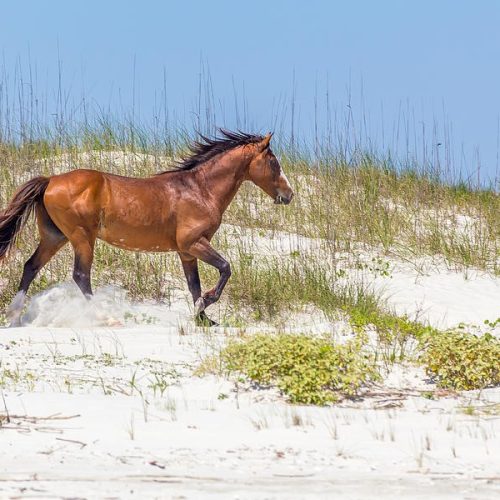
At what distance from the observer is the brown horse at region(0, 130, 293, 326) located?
33.2 feet

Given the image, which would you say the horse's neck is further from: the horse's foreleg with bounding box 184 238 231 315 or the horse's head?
the horse's foreleg with bounding box 184 238 231 315

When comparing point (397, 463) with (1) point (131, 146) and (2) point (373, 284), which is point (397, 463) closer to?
(2) point (373, 284)

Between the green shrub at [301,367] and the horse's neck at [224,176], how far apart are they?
3.69 m

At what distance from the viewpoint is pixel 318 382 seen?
271 inches

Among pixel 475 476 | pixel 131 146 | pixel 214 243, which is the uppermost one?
pixel 131 146

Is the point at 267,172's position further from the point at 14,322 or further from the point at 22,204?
the point at 14,322

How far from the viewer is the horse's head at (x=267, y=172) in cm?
1115

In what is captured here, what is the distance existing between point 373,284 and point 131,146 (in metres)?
5.36

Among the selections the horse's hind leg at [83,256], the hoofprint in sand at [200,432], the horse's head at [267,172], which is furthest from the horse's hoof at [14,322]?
the horse's head at [267,172]

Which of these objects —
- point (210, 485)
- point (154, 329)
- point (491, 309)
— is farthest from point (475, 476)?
point (491, 309)

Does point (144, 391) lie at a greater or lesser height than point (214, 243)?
lesser

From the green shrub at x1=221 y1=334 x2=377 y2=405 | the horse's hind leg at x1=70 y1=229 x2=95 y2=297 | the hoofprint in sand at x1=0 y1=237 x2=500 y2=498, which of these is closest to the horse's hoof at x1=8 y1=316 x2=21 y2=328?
the horse's hind leg at x1=70 y1=229 x2=95 y2=297

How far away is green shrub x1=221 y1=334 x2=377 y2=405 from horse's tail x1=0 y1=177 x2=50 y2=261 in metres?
3.52

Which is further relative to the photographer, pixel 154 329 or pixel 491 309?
pixel 491 309
